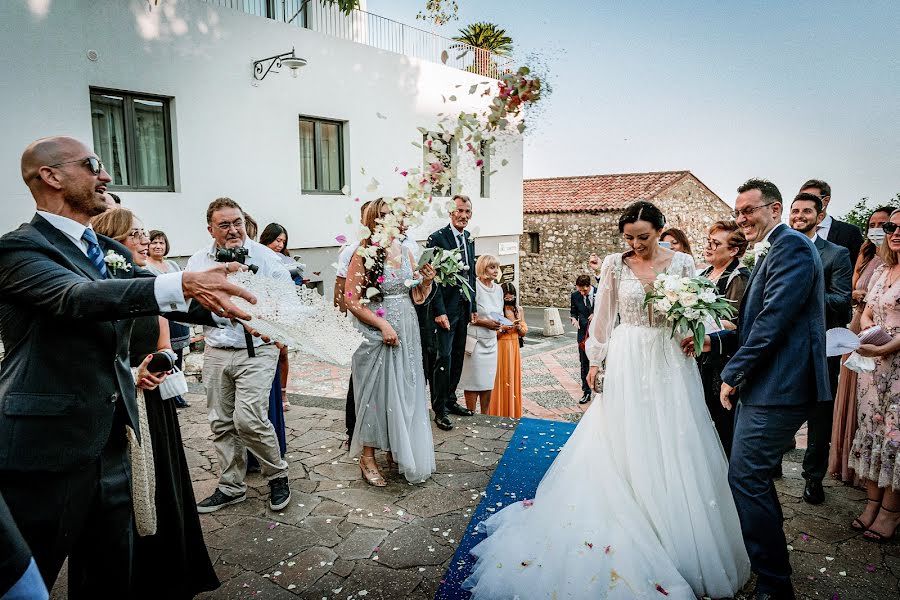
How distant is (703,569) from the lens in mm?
3049

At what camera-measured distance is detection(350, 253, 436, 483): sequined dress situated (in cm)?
452

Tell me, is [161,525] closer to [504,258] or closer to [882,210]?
[882,210]

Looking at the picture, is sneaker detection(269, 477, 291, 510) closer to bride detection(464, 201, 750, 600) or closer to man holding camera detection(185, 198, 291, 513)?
man holding camera detection(185, 198, 291, 513)

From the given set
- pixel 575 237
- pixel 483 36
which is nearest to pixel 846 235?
pixel 483 36

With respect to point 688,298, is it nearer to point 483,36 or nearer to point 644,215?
point 644,215

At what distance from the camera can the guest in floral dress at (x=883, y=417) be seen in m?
3.69

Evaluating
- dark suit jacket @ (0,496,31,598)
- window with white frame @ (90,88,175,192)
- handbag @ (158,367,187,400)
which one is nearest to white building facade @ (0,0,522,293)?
window with white frame @ (90,88,175,192)

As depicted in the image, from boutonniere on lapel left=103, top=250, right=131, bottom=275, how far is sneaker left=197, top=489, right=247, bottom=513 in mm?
2057

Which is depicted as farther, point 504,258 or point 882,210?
point 504,258

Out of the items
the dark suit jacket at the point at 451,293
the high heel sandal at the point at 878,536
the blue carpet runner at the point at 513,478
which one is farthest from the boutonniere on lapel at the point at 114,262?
the high heel sandal at the point at 878,536

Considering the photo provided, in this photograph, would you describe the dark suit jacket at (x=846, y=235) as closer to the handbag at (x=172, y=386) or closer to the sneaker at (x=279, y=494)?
the sneaker at (x=279, y=494)

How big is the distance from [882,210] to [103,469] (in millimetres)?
6633

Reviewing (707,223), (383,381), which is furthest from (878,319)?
(707,223)

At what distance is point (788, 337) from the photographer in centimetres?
303
